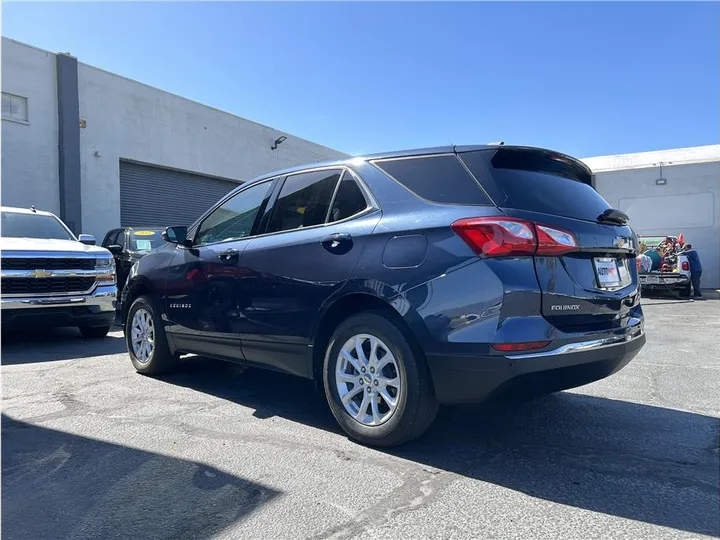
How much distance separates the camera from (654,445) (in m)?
3.40

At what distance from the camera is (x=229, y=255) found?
4.37 meters

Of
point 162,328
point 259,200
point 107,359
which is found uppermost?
point 259,200

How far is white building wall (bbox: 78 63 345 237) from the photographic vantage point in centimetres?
1441

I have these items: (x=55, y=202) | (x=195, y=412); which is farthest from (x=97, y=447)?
(x=55, y=202)

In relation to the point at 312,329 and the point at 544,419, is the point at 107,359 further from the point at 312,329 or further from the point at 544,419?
the point at 544,419

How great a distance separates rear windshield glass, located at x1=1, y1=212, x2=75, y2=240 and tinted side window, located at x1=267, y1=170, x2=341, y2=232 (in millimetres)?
5310

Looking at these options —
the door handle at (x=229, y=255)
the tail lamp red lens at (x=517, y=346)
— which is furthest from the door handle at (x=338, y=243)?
the tail lamp red lens at (x=517, y=346)

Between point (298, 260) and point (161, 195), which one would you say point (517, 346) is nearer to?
point (298, 260)

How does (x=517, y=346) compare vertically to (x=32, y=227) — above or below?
below

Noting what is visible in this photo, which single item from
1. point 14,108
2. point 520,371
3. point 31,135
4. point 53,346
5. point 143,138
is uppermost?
point 14,108

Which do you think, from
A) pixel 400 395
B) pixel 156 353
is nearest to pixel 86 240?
pixel 156 353

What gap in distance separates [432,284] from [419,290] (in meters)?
0.09

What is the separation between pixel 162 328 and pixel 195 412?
1.28 metres

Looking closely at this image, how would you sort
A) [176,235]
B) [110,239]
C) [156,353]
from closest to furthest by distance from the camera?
[176,235]
[156,353]
[110,239]
